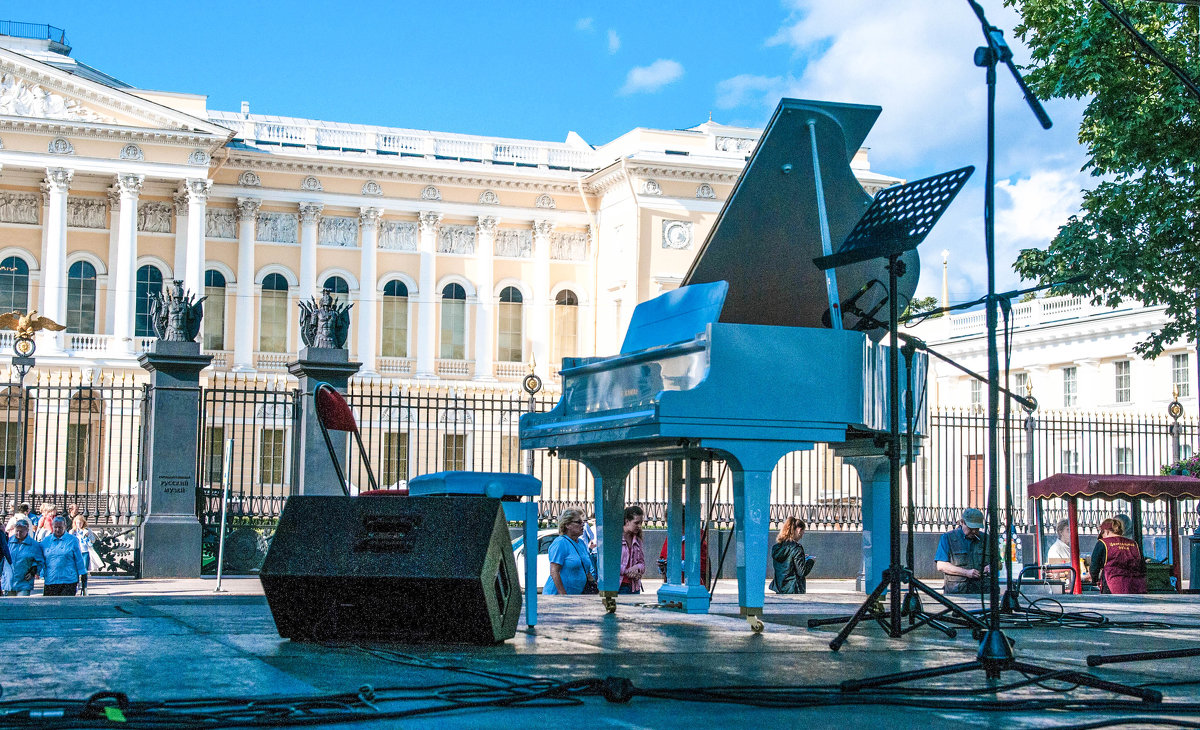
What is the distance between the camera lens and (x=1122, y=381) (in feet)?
116

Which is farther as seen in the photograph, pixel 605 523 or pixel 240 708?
pixel 605 523

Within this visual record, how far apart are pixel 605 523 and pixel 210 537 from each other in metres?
8.09

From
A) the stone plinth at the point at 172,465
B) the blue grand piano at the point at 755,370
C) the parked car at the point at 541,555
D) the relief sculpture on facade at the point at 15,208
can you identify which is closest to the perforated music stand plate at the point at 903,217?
the blue grand piano at the point at 755,370

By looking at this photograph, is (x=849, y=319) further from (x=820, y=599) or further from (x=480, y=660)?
(x=480, y=660)

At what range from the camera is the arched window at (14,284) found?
120 feet

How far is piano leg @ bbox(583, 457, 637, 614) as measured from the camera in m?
7.35

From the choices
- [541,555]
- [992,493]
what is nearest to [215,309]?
[541,555]

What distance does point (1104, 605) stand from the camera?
892 cm

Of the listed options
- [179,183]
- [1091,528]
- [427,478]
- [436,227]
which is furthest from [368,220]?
[427,478]

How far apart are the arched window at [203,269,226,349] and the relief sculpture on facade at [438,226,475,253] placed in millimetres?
6790

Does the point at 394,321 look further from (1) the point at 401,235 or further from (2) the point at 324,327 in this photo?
(2) the point at 324,327

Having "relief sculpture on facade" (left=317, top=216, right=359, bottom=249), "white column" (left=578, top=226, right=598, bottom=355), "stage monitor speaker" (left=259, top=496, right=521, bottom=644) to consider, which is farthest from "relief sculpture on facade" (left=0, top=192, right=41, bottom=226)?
"stage monitor speaker" (left=259, top=496, right=521, bottom=644)

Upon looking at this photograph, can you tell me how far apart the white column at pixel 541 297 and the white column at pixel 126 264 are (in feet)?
→ 39.2

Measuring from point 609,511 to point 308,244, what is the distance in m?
33.2
